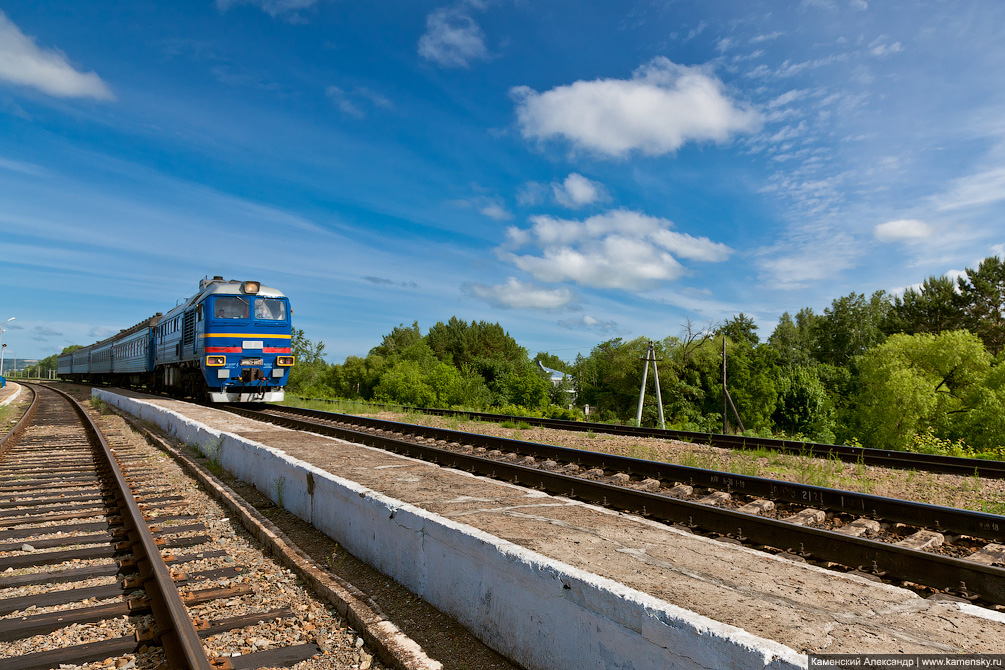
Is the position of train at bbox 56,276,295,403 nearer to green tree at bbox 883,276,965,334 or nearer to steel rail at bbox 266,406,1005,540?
steel rail at bbox 266,406,1005,540

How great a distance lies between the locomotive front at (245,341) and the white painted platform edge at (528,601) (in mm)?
14858

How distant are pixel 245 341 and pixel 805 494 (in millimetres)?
17190

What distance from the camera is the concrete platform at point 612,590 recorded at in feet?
7.95

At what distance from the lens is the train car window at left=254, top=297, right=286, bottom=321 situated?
62.8 ft

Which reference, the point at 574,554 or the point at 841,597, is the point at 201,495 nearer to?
the point at 574,554

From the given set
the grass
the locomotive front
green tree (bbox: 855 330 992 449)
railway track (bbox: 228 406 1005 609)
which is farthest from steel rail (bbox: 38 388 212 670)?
green tree (bbox: 855 330 992 449)

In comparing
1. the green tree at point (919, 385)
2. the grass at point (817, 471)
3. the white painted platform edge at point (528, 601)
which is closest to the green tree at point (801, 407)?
the green tree at point (919, 385)

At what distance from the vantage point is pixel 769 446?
10.5 m

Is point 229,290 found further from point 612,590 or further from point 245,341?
point 612,590

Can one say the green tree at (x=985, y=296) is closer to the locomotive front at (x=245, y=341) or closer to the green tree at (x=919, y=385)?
the green tree at (x=919, y=385)

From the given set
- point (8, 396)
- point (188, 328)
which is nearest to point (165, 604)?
point (188, 328)

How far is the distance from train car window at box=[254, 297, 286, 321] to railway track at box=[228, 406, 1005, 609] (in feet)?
41.1

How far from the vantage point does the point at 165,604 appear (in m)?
3.73

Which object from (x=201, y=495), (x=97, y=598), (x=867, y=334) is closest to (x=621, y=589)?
(x=97, y=598)
